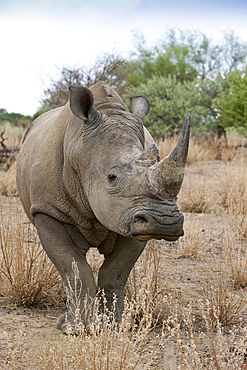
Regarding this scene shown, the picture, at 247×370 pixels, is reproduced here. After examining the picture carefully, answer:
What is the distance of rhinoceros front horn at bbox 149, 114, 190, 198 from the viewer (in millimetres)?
2283

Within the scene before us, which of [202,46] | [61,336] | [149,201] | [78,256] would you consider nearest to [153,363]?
[61,336]

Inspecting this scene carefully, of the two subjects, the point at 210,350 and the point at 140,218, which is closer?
the point at 140,218

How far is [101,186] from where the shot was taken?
2682mm

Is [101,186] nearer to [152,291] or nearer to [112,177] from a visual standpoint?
[112,177]

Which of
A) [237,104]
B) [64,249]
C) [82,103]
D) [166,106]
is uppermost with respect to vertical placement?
[237,104]

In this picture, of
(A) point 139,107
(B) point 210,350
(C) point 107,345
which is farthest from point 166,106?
(C) point 107,345

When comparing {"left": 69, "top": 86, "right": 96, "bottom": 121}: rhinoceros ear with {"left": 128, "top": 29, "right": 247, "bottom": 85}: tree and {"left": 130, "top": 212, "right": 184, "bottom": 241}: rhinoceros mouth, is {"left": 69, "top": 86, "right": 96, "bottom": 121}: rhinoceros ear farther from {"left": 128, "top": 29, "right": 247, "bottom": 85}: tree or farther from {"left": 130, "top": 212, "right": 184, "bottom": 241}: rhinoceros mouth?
{"left": 128, "top": 29, "right": 247, "bottom": 85}: tree

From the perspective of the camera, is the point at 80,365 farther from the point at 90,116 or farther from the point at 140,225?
the point at 90,116

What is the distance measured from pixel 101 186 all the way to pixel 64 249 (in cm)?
68

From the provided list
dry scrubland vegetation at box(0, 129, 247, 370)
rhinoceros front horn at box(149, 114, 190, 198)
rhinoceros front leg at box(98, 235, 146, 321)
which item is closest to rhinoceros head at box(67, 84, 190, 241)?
rhinoceros front horn at box(149, 114, 190, 198)

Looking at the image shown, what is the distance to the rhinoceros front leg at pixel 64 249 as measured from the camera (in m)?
3.07

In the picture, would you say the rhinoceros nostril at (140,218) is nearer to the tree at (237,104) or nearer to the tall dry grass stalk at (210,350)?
the tall dry grass stalk at (210,350)

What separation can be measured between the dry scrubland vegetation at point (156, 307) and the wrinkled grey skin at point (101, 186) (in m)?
0.27

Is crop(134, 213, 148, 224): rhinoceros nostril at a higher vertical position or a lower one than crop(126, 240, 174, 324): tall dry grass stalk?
higher
